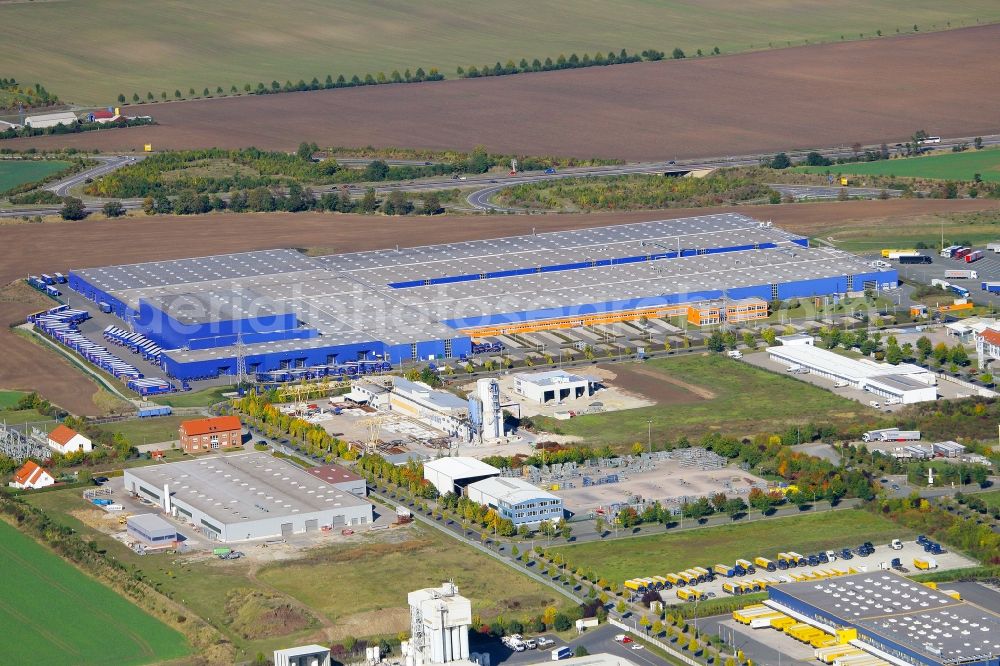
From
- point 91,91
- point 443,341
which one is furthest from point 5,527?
point 91,91

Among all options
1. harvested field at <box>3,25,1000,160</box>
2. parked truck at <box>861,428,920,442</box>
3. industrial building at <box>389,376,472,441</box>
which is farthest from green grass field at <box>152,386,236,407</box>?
harvested field at <box>3,25,1000,160</box>

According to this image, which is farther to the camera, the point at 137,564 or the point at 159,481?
the point at 159,481

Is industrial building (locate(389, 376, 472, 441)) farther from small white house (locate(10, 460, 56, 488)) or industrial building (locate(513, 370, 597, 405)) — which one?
small white house (locate(10, 460, 56, 488))

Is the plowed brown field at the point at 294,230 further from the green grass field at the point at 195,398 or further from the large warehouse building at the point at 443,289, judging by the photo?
the green grass field at the point at 195,398

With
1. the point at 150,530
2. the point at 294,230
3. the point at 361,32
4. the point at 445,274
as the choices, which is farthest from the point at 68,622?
the point at 361,32

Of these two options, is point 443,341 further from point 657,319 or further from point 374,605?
point 374,605

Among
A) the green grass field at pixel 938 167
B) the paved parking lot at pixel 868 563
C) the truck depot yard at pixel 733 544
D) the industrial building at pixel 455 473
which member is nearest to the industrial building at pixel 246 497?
the industrial building at pixel 455 473
